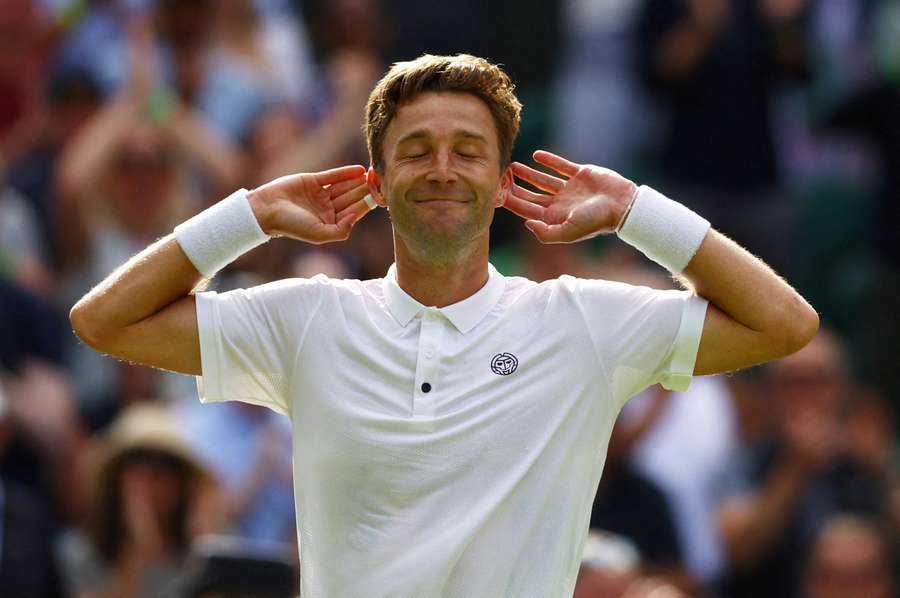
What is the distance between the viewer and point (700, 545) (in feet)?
25.7

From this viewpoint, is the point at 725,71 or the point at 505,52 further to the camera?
the point at 505,52

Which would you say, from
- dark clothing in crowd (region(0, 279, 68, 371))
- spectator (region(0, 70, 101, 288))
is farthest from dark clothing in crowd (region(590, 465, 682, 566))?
spectator (region(0, 70, 101, 288))

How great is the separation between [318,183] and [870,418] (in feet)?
15.7

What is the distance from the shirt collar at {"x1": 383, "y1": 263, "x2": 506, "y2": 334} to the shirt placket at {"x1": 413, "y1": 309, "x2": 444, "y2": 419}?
34 millimetres

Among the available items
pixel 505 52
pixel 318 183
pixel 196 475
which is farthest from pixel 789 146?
pixel 318 183

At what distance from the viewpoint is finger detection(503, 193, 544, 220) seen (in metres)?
4.38

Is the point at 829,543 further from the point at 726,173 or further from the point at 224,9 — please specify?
the point at 224,9

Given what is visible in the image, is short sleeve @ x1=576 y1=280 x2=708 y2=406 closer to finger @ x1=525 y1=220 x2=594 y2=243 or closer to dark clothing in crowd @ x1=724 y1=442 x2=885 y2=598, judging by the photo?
finger @ x1=525 y1=220 x2=594 y2=243

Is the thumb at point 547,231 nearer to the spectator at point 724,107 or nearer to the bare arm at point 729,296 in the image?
the bare arm at point 729,296

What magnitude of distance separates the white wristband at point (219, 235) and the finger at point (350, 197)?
8.3 inches

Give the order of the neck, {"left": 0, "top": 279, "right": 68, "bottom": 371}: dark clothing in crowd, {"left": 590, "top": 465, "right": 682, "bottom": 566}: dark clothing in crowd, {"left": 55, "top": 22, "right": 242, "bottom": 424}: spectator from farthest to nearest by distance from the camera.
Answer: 1. {"left": 55, "top": 22, "right": 242, "bottom": 424}: spectator
2. {"left": 0, "top": 279, "right": 68, "bottom": 371}: dark clothing in crowd
3. {"left": 590, "top": 465, "right": 682, "bottom": 566}: dark clothing in crowd
4. the neck

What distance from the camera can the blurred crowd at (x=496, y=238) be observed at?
24.6 feet

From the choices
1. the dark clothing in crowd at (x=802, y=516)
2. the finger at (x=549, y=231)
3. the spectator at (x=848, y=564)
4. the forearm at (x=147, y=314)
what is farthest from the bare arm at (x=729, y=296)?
the dark clothing in crowd at (x=802, y=516)

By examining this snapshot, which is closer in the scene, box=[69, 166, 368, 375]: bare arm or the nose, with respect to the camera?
the nose
